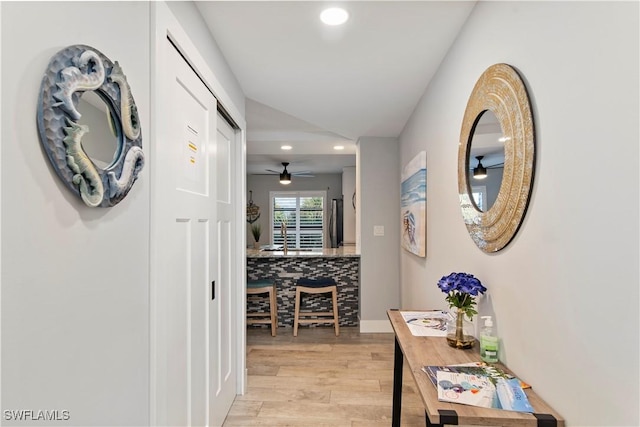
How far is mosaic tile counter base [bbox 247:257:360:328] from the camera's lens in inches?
167

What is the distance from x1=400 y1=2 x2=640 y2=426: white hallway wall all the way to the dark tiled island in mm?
2859

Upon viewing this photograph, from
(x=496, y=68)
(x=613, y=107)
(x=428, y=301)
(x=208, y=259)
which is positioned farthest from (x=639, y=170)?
(x=428, y=301)

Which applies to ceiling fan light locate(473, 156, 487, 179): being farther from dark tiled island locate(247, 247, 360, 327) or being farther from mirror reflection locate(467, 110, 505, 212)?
dark tiled island locate(247, 247, 360, 327)

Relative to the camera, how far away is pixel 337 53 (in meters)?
2.10

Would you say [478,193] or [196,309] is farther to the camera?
[196,309]

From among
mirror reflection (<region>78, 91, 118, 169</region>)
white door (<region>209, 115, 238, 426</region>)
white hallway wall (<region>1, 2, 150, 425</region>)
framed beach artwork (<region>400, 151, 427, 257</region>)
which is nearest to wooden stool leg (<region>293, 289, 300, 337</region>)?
framed beach artwork (<region>400, 151, 427, 257</region>)

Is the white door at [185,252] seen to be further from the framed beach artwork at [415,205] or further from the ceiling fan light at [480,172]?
the framed beach artwork at [415,205]

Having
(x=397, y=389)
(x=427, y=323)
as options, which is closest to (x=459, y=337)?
(x=427, y=323)

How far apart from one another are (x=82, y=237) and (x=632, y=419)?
4.34 ft

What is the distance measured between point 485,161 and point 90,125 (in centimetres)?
143

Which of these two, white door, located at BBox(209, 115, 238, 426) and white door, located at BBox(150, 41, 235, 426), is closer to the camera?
white door, located at BBox(150, 41, 235, 426)

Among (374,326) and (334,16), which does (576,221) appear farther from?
(374,326)

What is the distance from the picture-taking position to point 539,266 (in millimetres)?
1117

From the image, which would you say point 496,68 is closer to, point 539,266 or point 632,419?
point 539,266
